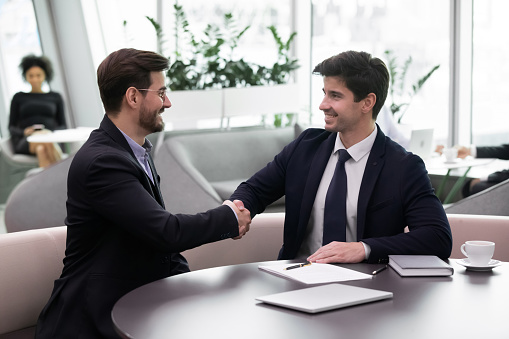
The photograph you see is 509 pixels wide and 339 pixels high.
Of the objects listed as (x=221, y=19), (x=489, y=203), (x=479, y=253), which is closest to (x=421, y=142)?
(x=489, y=203)

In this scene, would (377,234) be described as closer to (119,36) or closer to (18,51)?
(119,36)

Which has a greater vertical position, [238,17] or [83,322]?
[238,17]

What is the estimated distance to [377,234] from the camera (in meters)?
2.39

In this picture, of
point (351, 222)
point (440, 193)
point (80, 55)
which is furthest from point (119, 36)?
point (351, 222)

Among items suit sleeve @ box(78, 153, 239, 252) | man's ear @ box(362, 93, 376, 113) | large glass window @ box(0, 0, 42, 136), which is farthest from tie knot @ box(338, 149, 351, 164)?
large glass window @ box(0, 0, 42, 136)

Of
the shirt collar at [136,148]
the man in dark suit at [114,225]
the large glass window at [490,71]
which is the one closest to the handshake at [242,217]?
the man in dark suit at [114,225]

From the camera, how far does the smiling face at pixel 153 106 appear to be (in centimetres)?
228

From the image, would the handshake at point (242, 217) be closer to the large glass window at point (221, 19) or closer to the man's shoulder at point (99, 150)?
the man's shoulder at point (99, 150)

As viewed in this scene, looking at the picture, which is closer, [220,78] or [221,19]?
[220,78]

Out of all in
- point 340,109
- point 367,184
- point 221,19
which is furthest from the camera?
point 221,19

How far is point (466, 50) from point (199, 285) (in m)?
5.67

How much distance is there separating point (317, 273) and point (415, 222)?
0.45 m

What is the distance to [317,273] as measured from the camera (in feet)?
6.60

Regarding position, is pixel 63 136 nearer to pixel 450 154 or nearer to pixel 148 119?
pixel 450 154
